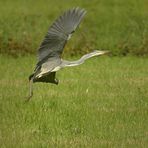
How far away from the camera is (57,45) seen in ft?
26.5

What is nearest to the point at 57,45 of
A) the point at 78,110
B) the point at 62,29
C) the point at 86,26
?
the point at 62,29

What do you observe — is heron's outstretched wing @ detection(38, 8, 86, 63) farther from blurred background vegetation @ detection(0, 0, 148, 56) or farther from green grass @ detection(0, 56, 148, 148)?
blurred background vegetation @ detection(0, 0, 148, 56)

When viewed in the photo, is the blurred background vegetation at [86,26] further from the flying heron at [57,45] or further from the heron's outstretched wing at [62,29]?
the heron's outstretched wing at [62,29]

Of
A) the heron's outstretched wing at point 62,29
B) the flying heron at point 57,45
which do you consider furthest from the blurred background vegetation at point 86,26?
the heron's outstretched wing at point 62,29

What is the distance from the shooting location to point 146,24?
17547 millimetres

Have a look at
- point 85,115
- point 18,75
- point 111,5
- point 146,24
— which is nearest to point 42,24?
point 146,24

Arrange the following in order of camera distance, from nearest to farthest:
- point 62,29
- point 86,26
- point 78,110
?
point 62,29, point 78,110, point 86,26

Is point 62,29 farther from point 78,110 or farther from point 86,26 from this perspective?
point 86,26

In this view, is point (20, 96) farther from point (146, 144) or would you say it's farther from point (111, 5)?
point (111, 5)

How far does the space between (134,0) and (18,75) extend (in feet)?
39.3

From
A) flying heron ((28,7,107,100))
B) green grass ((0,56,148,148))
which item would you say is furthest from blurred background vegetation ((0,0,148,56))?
flying heron ((28,7,107,100))

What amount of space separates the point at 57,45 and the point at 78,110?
47.2 inches

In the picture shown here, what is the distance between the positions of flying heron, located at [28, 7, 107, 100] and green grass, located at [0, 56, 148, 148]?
0.63 metres

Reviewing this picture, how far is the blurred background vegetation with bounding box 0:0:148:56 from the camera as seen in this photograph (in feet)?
53.2
